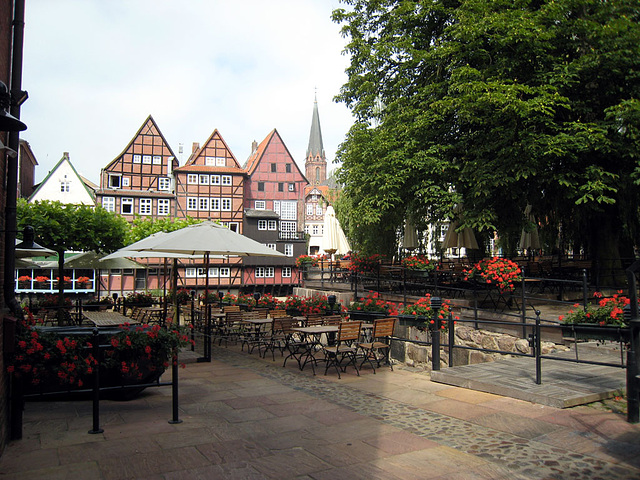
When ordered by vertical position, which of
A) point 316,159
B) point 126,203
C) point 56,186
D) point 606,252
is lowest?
point 606,252

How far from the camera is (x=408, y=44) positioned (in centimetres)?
1717

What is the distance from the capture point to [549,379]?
745 cm

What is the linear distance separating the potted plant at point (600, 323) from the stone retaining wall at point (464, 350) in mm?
2701

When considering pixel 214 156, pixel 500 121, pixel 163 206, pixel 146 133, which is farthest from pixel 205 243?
pixel 214 156

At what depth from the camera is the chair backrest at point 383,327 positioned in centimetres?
925

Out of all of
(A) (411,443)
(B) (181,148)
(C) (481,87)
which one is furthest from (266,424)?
(B) (181,148)

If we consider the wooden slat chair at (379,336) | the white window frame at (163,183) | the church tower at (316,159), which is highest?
the church tower at (316,159)

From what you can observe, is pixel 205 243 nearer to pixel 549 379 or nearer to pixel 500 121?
pixel 549 379

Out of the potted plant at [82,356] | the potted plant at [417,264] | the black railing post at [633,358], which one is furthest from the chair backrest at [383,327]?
the potted plant at [417,264]

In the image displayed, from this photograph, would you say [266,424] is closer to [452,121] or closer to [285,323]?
[285,323]

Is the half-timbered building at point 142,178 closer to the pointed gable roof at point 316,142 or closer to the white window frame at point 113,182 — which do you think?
the white window frame at point 113,182

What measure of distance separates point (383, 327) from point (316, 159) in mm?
94083

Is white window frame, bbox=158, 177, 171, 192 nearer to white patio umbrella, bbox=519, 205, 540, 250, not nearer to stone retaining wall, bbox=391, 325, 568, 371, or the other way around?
white patio umbrella, bbox=519, 205, 540, 250

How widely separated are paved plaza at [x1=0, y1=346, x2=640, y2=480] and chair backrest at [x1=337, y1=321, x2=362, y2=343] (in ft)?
5.02
